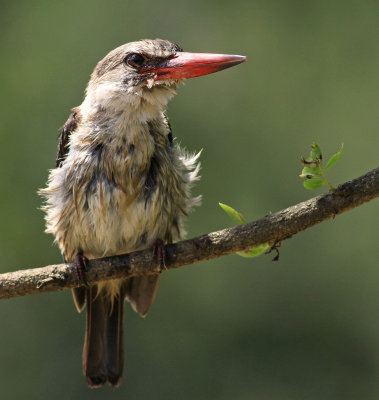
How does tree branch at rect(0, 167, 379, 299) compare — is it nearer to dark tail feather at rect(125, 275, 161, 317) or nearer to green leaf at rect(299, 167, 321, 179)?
green leaf at rect(299, 167, 321, 179)

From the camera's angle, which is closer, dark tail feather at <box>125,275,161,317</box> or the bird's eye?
the bird's eye

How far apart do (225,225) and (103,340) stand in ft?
7.18

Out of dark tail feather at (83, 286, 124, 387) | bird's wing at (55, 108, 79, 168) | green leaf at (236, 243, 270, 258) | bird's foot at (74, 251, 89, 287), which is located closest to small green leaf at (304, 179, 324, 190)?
green leaf at (236, 243, 270, 258)

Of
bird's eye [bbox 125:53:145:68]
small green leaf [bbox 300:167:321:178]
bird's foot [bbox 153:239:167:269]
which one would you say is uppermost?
bird's eye [bbox 125:53:145:68]

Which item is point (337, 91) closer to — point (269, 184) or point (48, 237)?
point (269, 184)

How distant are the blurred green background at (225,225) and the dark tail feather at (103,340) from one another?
1821 millimetres

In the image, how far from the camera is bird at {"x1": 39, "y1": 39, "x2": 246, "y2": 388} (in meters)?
3.71

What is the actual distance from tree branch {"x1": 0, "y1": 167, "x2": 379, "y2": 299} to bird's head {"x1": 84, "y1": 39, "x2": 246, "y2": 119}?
2.49 ft

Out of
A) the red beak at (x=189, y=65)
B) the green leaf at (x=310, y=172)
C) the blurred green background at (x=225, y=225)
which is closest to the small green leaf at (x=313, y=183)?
the green leaf at (x=310, y=172)

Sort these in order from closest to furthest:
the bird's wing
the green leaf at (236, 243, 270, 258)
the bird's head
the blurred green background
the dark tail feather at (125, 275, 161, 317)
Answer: the green leaf at (236, 243, 270, 258)
the bird's head
the bird's wing
the dark tail feather at (125, 275, 161, 317)
the blurred green background

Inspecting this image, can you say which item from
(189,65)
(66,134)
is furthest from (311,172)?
(66,134)

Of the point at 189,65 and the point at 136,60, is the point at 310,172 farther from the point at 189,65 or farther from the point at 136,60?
the point at 136,60

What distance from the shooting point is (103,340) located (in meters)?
4.37

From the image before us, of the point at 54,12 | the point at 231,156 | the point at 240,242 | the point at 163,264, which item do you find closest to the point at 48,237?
the point at 231,156
